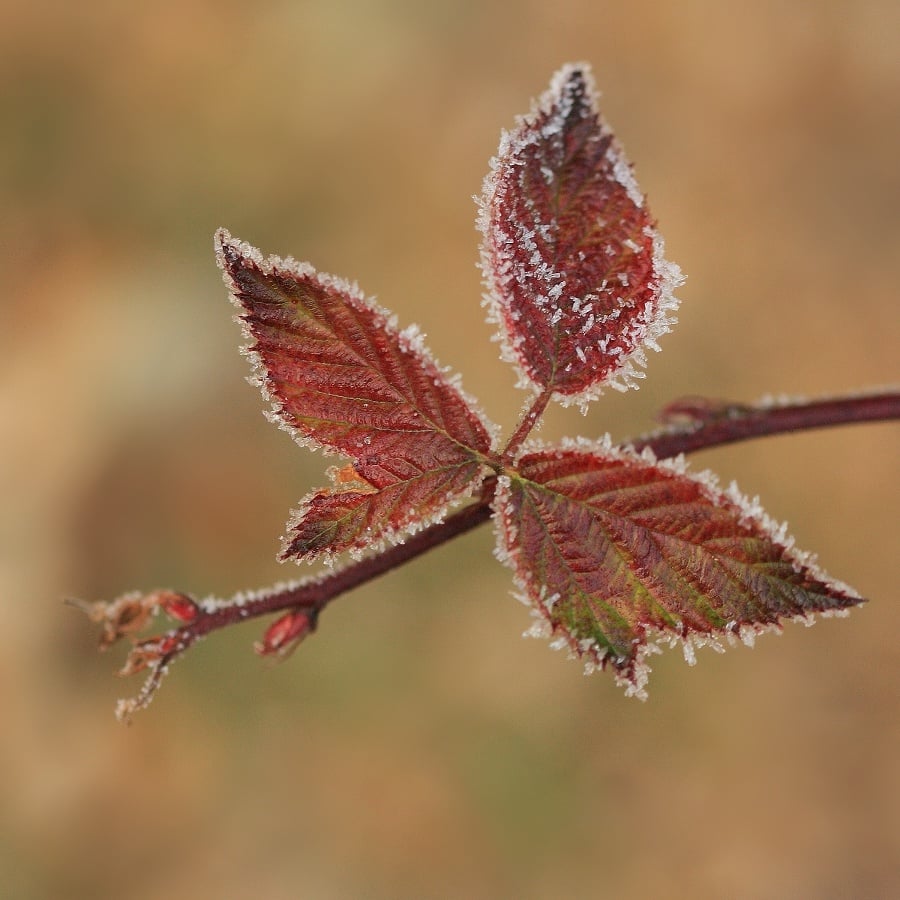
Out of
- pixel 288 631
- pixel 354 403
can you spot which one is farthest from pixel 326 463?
pixel 354 403

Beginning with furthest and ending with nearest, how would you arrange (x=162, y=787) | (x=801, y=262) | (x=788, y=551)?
(x=801, y=262) → (x=162, y=787) → (x=788, y=551)

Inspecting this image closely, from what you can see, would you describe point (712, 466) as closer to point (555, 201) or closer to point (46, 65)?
point (555, 201)

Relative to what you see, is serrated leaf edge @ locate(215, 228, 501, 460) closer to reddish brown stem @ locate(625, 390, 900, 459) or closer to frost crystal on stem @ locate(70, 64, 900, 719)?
frost crystal on stem @ locate(70, 64, 900, 719)

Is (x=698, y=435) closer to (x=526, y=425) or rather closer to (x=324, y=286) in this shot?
(x=526, y=425)

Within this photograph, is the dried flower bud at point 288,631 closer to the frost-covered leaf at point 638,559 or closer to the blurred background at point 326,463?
the frost-covered leaf at point 638,559

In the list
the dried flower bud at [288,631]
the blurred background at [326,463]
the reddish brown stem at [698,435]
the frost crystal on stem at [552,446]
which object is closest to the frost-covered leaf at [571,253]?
the frost crystal on stem at [552,446]

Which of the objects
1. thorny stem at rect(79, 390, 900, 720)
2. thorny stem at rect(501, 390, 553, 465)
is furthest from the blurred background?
thorny stem at rect(501, 390, 553, 465)

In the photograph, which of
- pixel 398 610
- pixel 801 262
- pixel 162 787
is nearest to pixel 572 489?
pixel 398 610
